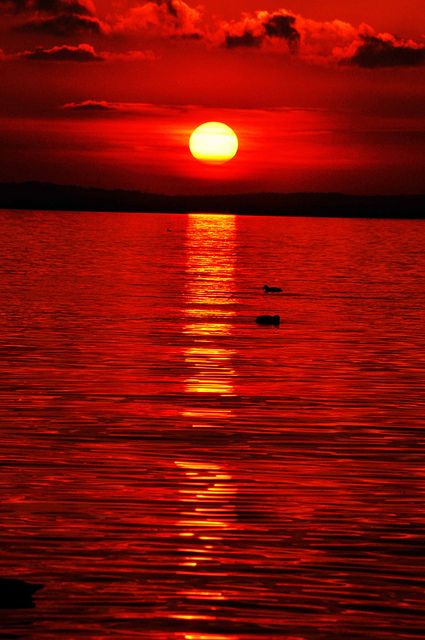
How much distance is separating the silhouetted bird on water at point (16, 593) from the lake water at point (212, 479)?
12cm

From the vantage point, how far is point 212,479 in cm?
2186

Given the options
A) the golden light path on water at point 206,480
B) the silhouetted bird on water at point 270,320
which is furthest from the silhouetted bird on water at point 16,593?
the silhouetted bird on water at point 270,320

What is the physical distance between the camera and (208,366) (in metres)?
37.6

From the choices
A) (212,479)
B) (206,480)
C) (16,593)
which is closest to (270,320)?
(212,479)

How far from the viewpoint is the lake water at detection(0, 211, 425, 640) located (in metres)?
15.2

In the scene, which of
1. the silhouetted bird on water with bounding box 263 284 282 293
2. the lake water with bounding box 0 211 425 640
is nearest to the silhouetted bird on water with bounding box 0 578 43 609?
the lake water with bounding box 0 211 425 640

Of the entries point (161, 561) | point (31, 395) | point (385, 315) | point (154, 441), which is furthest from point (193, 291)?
point (161, 561)

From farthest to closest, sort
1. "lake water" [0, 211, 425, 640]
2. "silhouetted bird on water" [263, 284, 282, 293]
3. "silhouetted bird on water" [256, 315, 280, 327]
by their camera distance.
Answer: "silhouetted bird on water" [263, 284, 282, 293]
"silhouetted bird on water" [256, 315, 280, 327]
"lake water" [0, 211, 425, 640]

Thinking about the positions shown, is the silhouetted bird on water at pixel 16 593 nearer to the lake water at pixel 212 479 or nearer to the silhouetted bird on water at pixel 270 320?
the lake water at pixel 212 479

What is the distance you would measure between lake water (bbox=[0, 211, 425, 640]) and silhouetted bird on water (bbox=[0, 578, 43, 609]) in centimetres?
12

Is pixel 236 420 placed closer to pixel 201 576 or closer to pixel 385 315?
A: pixel 201 576

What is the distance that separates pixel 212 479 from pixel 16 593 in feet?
25.1

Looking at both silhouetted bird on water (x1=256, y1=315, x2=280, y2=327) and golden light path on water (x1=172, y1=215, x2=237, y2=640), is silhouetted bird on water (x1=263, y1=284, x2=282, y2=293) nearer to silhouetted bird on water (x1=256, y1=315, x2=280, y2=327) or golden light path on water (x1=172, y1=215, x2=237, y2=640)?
golden light path on water (x1=172, y1=215, x2=237, y2=640)

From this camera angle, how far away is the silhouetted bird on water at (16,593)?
1451 cm
